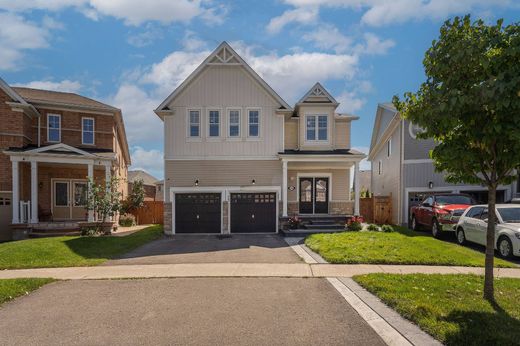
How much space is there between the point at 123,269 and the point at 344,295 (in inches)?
237

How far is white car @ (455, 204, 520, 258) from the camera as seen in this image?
10.3 meters

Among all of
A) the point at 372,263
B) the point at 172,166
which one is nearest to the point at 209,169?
the point at 172,166

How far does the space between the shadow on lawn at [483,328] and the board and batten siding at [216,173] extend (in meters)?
13.5

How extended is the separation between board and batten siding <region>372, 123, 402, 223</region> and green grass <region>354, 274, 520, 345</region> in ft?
45.0

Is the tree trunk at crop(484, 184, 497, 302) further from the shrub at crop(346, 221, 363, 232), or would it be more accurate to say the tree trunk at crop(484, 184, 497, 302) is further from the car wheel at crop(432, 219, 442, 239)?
the shrub at crop(346, 221, 363, 232)

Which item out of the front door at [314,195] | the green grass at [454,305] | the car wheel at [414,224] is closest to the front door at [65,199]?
the front door at [314,195]

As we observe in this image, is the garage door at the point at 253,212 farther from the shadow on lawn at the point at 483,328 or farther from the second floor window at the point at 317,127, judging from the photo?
the shadow on lawn at the point at 483,328

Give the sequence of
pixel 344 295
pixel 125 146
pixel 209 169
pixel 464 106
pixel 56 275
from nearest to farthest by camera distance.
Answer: pixel 464 106, pixel 344 295, pixel 56 275, pixel 209 169, pixel 125 146

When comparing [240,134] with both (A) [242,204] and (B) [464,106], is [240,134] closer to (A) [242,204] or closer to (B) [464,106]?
(A) [242,204]

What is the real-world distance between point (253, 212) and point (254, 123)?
16.0 feet

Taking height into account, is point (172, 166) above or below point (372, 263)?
above

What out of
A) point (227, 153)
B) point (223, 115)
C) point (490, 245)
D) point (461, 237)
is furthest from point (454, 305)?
point (223, 115)

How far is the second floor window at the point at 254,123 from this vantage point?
734 inches

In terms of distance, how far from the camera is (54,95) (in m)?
21.5
